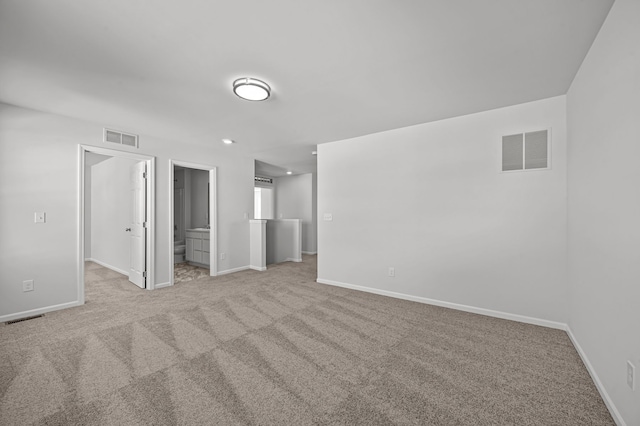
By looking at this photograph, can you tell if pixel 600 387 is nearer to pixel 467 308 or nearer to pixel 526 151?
pixel 467 308

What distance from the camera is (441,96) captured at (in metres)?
2.77

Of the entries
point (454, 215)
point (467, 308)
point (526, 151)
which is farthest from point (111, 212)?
point (526, 151)

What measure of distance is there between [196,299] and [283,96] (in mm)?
2995

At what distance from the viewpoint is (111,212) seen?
571 cm

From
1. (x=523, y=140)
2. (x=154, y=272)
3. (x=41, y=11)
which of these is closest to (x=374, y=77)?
(x=523, y=140)

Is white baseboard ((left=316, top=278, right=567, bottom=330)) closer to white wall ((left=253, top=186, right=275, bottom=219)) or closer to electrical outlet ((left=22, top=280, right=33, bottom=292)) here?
electrical outlet ((left=22, top=280, right=33, bottom=292))

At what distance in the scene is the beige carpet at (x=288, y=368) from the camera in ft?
5.06

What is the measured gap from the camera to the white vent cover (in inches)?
111

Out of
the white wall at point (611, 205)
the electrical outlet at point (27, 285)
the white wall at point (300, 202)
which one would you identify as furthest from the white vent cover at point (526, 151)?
the electrical outlet at point (27, 285)

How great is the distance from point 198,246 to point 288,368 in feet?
16.3

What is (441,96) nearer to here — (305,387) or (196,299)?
(305,387)

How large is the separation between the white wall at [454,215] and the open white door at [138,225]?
3.01 metres

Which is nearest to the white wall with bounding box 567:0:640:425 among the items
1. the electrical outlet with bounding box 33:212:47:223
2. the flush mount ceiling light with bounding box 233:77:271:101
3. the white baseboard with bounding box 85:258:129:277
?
the flush mount ceiling light with bounding box 233:77:271:101

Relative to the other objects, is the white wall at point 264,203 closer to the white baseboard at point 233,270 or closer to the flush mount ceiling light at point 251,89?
the white baseboard at point 233,270
